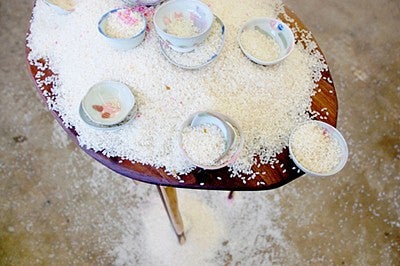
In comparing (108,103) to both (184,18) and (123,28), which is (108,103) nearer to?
(123,28)

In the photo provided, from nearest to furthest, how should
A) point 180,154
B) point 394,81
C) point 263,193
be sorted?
1. point 180,154
2. point 263,193
3. point 394,81

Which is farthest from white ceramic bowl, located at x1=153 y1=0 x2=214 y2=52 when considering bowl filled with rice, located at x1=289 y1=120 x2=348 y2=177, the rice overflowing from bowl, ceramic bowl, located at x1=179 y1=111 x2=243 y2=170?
bowl filled with rice, located at x1=289 y1=120 x2=348 y2=177

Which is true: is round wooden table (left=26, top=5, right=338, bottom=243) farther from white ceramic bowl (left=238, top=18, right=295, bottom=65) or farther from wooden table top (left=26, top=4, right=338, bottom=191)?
white ceramic bowl (left=238, top=18, right=295, bottom=65)

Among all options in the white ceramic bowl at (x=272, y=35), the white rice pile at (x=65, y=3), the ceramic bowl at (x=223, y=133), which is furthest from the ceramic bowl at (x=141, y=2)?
the ceramic bowl at (x=223, y=133)

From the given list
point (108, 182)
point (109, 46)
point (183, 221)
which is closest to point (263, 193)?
point (183, 221)

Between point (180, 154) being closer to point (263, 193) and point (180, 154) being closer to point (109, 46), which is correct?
point (109, 46)

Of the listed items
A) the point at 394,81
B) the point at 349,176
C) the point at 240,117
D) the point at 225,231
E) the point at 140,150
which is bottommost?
the point at 225,231

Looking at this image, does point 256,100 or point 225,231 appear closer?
point 256,100
